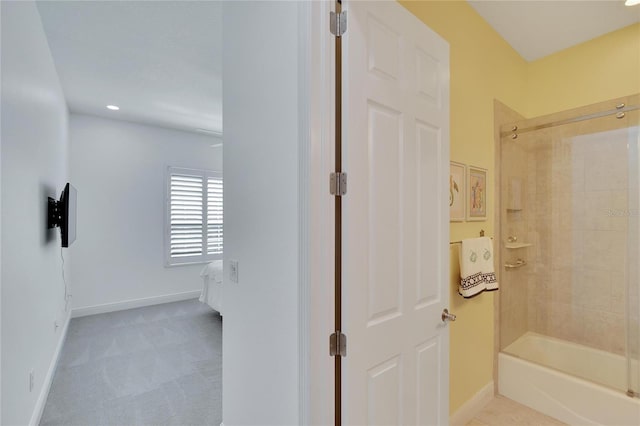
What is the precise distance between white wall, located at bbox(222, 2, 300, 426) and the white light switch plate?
33mm

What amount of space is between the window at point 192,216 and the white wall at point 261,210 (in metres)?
3.89

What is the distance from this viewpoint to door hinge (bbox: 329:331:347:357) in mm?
1157

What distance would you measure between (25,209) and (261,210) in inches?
61.9

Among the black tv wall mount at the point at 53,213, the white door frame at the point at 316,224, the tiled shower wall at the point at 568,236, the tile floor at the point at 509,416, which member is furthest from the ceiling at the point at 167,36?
the tile floor at the point at 509,416

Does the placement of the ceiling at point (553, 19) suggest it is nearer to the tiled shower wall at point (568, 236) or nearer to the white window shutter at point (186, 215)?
the tiled shower wall at point (568, 236)

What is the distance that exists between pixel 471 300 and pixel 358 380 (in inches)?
53.1

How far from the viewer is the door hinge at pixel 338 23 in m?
1.17

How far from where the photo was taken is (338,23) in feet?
3.89

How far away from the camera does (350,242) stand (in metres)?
1.14

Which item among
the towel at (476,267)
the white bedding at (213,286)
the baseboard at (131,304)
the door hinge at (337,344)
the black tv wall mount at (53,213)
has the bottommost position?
the baseboard at (131,304)

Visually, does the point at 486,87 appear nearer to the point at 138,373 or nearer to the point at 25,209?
the point at 25,209

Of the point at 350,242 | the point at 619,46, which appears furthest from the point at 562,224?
the point at 350,242

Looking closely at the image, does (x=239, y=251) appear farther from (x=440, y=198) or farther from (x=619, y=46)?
(x=619, y=46)

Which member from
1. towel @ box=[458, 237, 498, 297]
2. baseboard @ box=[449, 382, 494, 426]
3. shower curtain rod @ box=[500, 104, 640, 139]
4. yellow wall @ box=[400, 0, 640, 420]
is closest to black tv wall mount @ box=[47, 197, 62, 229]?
yellow wall @ box=[400, 0, 640, 420]
